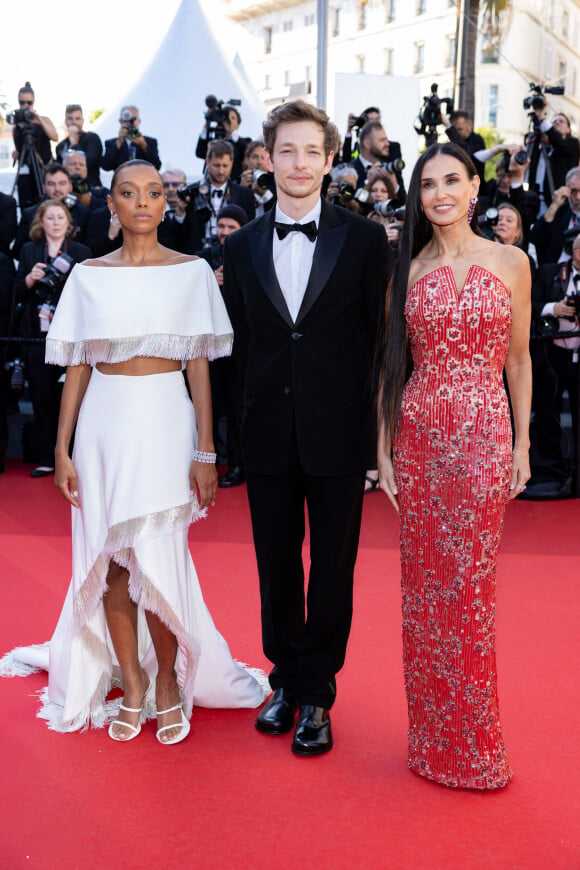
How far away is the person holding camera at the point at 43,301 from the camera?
20.9 feet

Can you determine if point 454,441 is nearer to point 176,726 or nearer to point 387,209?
point 176,726

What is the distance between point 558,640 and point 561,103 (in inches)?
Answer: 1038

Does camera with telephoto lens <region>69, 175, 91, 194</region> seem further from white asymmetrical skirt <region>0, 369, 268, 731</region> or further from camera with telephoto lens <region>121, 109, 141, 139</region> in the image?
white asymmetrical skirt <region>0, 369, 268, 731</region>

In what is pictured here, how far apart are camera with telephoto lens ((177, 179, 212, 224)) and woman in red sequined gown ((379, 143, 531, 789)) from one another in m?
4.31

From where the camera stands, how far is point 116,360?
2.68 meters

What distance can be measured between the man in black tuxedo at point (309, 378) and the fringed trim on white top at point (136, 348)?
110mm

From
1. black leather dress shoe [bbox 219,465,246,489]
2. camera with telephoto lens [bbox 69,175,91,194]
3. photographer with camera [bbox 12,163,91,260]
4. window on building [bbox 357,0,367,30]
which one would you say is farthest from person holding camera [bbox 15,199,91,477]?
window on building [bbox 357,0,367,30]

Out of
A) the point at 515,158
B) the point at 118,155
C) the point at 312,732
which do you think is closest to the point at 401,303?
the point at 312,732

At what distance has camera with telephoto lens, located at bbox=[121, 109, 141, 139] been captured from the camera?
25.3 feet

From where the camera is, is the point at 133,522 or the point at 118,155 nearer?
the point at 133,522

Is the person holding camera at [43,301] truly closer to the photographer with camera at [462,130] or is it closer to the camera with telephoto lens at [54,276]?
→ the camera with telephoto lens at [54,276]

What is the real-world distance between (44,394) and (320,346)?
4.36m

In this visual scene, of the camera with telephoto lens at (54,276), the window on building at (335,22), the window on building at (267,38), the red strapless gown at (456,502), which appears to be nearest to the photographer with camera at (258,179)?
the camera with telephoto lens at (54,276)

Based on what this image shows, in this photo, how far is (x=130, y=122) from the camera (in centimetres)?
774
